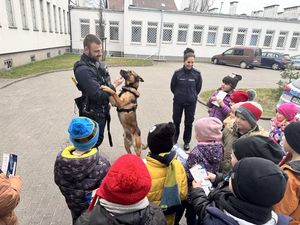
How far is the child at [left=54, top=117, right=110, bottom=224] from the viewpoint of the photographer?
7.42 feet

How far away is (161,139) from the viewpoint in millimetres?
2271

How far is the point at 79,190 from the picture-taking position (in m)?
2.39

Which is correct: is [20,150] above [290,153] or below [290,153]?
below

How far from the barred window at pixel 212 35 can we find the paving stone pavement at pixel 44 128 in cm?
1739

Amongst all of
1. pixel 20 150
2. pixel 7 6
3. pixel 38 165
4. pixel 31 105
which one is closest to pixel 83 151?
pixel 38 165

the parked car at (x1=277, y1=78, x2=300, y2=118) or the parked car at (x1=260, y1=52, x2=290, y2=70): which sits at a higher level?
the parked car at (x1=277, y1=78, x2=300, y2=118)

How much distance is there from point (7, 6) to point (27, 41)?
2776mm

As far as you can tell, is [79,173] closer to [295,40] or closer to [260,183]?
[260,183]

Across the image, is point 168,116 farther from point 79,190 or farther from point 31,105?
point 79,190

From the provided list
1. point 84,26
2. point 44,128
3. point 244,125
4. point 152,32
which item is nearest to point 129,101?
point 244,125

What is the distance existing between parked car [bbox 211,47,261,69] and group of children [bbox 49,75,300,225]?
2116 cm

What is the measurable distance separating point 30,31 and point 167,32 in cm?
1427

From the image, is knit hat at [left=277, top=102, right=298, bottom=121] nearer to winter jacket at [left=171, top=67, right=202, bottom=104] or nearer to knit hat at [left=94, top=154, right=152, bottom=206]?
winter jacket at [left=171, top=67, right=202, bottom=104]

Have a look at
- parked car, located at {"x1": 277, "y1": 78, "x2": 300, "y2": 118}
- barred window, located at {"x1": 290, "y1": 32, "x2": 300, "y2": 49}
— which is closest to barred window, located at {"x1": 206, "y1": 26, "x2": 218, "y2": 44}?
barred window, located at {"x1": 290, "y1": 32, "x2": 300, "y2": 49}
